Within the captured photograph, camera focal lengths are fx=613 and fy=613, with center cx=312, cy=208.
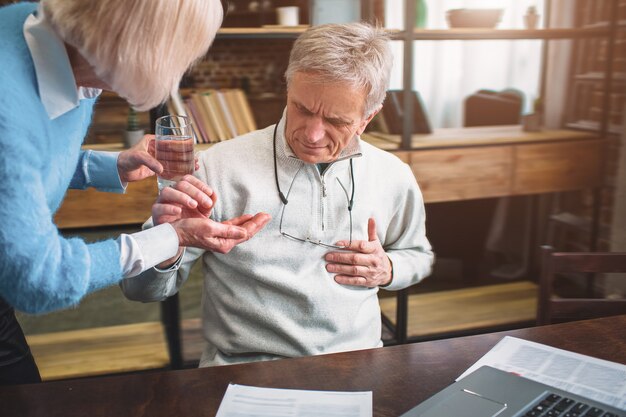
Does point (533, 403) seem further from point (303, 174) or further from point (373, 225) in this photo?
point (303, 174)

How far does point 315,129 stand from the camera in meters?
1.49

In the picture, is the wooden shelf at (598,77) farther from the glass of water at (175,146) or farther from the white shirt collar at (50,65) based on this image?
the white shirt collar at (50,65)

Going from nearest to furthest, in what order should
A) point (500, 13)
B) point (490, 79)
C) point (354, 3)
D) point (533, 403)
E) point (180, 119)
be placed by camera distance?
point (533, 403), point (180, 119), point (354, 3), point (500, 13), point (490, 79)

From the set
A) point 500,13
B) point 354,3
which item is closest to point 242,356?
point 354,3

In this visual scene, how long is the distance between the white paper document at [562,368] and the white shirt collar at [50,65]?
34.3 inches

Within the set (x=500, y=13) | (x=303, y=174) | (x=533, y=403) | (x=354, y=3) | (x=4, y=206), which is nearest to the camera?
(x=4, y=206)

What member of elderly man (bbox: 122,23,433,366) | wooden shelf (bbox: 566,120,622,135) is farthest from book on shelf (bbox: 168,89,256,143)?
wooden shelf (bbox: 566,120,622,135)

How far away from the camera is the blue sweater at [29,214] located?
89 centimetres

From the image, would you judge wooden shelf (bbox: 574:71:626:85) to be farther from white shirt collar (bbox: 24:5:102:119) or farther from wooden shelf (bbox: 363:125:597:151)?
white shirt collar (bbox: 24:5:102:119)

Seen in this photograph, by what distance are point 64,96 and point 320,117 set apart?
2.10 feet

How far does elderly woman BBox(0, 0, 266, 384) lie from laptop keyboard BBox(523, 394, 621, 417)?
0.63m

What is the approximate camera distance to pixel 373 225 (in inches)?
61.1

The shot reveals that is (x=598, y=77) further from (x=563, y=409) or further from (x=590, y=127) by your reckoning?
(x=563, y=409)

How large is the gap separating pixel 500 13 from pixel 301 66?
187 centimetres
